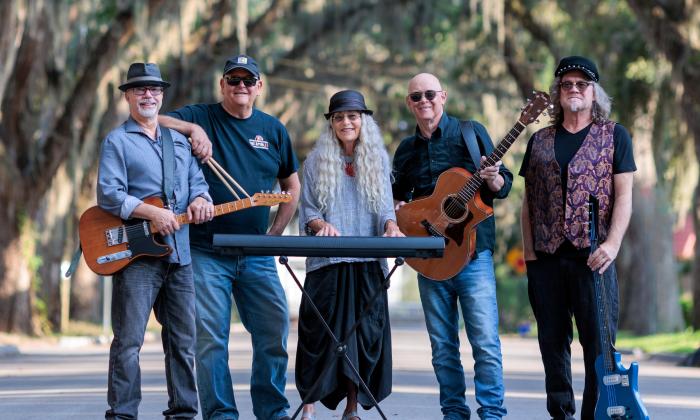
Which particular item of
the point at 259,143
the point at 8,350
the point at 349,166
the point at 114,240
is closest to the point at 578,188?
the point at 349,166

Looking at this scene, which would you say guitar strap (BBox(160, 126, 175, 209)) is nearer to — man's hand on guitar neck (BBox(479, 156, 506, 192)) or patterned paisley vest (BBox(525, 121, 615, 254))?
man's hand on guitar neck (BBox(479, 156, 506, 192))

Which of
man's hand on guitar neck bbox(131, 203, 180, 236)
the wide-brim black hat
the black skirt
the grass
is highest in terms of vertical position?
the wide-brim black hat

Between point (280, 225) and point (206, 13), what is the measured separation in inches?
769

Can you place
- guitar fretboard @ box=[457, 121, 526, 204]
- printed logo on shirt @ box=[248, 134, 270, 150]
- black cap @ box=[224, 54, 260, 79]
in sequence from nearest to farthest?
1. guitar fretboard @ box=[457, 121, 526, 204]
2. black cap @ box=[224, 54, 260, 79]
3. printed logo on shirt @ box=[248, 134, 270, 150]

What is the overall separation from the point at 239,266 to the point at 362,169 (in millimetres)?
971

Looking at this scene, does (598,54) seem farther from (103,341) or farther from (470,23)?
(103,341)

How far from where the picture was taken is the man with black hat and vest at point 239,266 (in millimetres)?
8750

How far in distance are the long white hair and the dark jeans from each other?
3.45ft

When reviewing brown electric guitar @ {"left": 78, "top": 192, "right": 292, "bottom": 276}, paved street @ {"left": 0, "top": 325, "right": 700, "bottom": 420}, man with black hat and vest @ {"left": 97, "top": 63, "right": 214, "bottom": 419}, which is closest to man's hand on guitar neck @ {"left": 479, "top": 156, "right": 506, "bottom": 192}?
man with black hat and vest @ {"left": 97, "top": 63, "right": 214, "bottom": 419}

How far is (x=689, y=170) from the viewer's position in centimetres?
2412

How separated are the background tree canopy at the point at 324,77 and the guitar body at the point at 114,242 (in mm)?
11992

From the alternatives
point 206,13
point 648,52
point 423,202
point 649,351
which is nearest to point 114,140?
point 423,202

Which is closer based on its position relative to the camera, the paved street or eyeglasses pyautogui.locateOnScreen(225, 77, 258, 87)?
eyeglasses pyautogui.locateOnScreen(225, 77, 258, 87)

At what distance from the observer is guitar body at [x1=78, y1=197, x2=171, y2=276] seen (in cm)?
827
